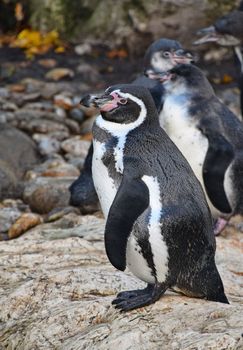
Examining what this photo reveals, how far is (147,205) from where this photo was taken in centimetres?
381

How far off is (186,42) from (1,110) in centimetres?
291

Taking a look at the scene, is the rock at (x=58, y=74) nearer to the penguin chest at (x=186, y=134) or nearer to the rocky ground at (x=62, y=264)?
the rocky ground at (x=62, y=264)

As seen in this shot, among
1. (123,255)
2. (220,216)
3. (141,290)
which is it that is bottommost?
(220,216)

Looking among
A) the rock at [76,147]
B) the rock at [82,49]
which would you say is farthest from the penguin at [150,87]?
the rock at [82,49]

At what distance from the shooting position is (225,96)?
1009 cm

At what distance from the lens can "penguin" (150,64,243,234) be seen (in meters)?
5.87

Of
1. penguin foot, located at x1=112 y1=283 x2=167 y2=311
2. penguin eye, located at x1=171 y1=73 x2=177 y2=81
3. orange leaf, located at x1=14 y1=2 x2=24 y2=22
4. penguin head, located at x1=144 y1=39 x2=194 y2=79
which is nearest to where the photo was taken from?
penguin foot, located at x1=112 y1=283 x2=167 y2=311

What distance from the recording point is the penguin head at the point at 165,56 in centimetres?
684

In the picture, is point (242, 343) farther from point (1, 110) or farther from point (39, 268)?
point (1, 110)

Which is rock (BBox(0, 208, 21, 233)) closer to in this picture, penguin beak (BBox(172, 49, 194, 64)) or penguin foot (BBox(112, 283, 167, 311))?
penguin beak (BBox(172, 49, 194, 64))

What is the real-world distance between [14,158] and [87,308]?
4235 millimetres

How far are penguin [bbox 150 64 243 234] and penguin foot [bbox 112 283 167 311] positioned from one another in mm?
1970

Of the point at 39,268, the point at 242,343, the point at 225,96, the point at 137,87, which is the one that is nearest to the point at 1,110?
the point at 225,96

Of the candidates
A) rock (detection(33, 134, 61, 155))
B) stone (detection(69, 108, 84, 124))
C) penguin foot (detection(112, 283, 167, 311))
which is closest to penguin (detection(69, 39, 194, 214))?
rock (detection(33, 134, 61, 155))
